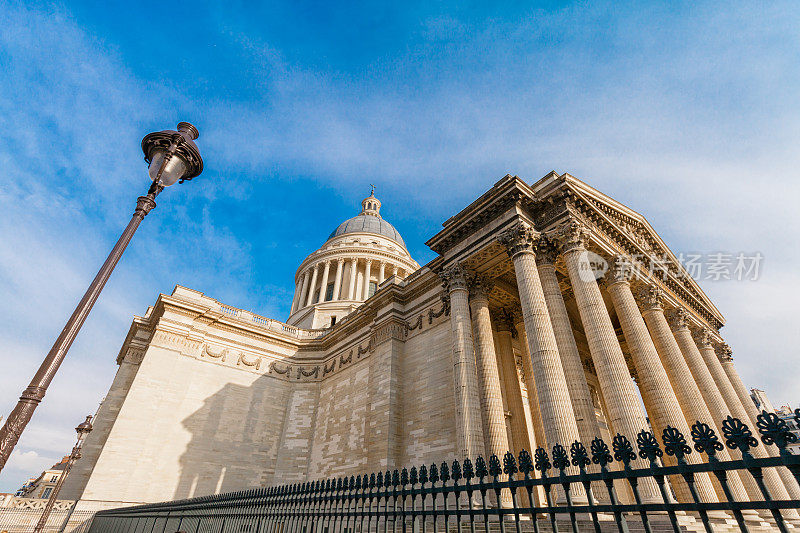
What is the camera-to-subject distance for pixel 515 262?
15680mm

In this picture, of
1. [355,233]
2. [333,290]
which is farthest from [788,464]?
[355,233]

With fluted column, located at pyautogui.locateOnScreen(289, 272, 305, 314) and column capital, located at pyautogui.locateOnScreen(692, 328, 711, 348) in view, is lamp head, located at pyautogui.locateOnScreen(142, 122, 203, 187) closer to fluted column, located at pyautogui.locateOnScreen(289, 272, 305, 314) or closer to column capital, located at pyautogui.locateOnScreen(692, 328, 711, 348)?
column capital, located at pyautogui.locateOnScreen(692, 328, 711, 348)

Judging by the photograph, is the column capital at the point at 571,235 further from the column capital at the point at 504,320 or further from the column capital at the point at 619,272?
the column capital at the point at 504,320

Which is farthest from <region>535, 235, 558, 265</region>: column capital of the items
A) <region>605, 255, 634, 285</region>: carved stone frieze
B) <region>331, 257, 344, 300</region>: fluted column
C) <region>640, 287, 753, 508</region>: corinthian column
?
<region>331, 257, 344, 300</region>: fluted column

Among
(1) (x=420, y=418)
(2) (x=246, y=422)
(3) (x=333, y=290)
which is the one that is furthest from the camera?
(3) (x=333, y=290)

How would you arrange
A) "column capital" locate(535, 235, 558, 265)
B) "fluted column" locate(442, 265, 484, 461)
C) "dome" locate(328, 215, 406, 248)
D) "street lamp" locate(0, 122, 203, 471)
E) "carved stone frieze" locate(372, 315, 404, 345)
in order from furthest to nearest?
1. "dome" locate(328, 215, 406, 248)
2. "carved stone frieze" locate(372, 315, 404, 345)
3. "column capital" locate(535, 235, 558, 265)
4. "fluted column" locate(442, 265, 484, 461)
5. "street lamp" locate(0, 122, 203, 471)

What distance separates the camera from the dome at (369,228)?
4816cm

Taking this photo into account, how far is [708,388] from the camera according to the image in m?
18.5

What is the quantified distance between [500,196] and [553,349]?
6473 mm

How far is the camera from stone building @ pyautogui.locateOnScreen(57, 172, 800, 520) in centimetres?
1419

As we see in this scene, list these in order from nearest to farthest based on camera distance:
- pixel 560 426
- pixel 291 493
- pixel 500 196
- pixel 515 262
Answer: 1. pixel 291 493
2. pixel 560 426
3. pixel 515 262
4. pixel 500 196

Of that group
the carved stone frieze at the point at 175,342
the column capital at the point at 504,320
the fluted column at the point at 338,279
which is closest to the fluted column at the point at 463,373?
the column capital at the point at 504,320

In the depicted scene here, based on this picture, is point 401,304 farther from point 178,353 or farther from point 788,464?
point 788,464

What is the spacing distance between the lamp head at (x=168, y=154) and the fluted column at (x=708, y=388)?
68.2 feet
